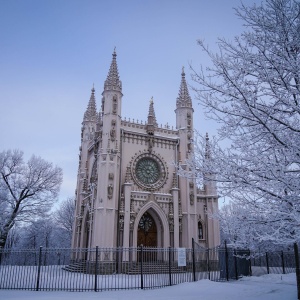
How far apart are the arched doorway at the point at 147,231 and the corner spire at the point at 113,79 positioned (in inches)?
472

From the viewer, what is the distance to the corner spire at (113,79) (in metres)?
27.6

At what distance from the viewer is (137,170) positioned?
88.3ft

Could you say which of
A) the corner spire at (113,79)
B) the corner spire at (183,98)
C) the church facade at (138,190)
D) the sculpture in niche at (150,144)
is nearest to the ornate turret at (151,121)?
the church facade at (138,190)

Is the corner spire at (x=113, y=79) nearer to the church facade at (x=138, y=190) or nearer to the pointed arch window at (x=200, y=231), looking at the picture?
the church facade at (x=138, y=190)

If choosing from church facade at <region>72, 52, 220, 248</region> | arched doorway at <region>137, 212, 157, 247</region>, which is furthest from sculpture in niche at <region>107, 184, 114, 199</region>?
arched doorway at <region>137, 212, 157, 247</region>

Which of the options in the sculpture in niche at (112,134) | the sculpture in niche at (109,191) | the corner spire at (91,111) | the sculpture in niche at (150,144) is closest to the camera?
the sculpture in niche at (109,191)

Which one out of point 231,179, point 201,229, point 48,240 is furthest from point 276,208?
point 48,240

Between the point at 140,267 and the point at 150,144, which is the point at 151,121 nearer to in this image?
the point at 150,144

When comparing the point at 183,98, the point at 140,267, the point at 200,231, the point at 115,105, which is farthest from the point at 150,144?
the point at 140,267

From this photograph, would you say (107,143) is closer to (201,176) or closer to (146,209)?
(146,209)

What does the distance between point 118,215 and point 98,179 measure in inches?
137

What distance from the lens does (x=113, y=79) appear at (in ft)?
91.9

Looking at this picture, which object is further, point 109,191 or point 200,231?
point 200,231

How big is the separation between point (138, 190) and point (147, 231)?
3.68 meters
